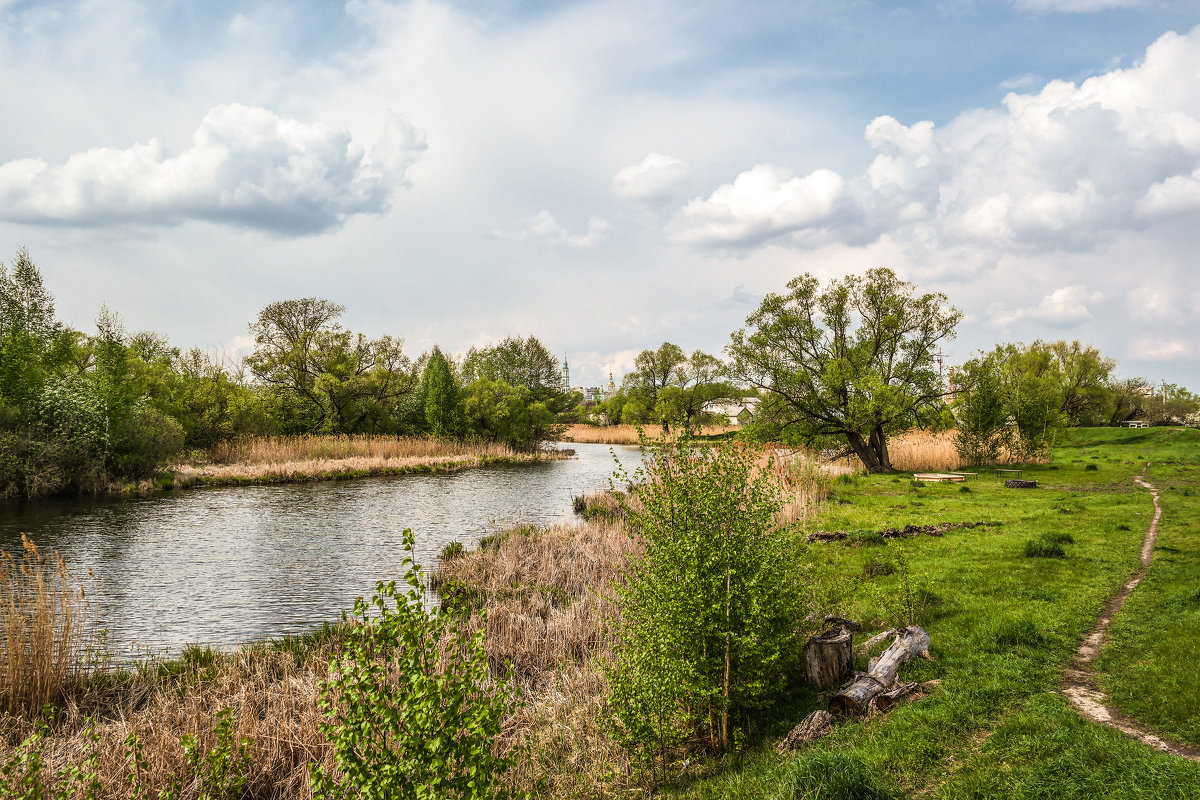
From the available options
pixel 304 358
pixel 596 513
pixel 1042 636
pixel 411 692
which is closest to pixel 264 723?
pixel 411 692

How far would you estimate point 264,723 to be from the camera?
22.1 feet

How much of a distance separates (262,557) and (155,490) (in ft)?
A: 50.7

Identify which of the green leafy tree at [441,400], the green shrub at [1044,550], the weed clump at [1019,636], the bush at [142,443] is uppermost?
the green leafy tree at [441,400]

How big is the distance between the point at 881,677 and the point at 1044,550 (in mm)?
7214

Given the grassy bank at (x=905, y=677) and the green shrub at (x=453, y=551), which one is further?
the green shrub at (x=453, y=551)

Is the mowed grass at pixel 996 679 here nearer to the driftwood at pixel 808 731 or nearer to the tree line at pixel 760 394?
the driftwood at pixel 808 731

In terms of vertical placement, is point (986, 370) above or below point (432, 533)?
above

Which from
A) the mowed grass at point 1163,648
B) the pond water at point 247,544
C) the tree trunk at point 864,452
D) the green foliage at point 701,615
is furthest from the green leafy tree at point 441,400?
the green foliage at point 701,615

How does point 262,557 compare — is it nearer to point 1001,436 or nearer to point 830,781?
point 830,781

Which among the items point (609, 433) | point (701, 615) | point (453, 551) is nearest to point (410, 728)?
point (701, 615)

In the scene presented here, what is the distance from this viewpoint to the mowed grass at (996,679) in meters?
4.77

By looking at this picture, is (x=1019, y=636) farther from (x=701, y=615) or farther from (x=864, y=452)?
(x=864, y=452)

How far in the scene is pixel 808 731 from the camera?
19.9ft

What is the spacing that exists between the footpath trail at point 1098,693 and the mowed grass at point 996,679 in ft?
0.43
